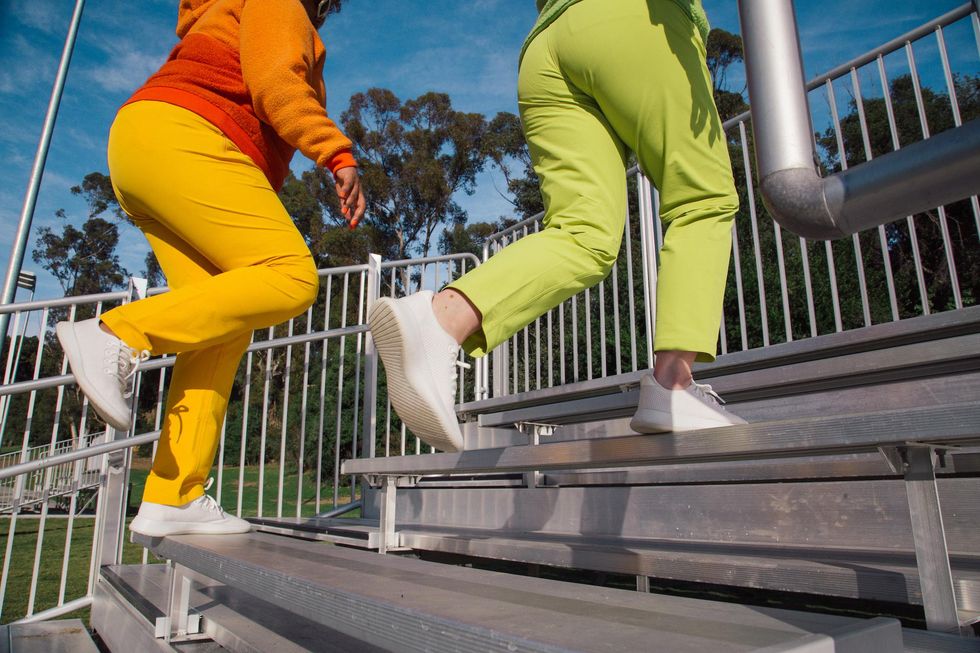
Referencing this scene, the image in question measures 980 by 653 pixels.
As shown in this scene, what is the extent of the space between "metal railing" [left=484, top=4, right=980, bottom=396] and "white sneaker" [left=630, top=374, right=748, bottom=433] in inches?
57.7

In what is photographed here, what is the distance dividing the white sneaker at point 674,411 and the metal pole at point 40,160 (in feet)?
3.92

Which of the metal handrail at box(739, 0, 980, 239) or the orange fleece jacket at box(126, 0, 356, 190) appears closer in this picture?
the metal handrail at box(739, 0, 980, 239)

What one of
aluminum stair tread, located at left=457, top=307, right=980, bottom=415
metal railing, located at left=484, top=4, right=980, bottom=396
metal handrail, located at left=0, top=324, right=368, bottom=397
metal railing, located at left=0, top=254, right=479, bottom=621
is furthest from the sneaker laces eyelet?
metal railing, located at left=484, top=4, right=980, bottom=396

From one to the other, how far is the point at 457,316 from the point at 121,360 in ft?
2.72

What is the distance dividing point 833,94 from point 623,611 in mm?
3073

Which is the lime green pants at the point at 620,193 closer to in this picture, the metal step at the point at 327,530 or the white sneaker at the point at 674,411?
the white sneaker at the point at 674,411

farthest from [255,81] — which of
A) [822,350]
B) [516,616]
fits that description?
[822,350]

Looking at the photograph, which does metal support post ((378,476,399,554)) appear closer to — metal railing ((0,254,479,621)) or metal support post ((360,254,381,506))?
metal railing ((0,254,479,621))

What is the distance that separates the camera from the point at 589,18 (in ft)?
4.54

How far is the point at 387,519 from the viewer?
7.59 feet

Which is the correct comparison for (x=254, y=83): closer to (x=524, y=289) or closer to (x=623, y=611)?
(x=524, y=289)

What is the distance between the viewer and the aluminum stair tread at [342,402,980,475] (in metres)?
0.79

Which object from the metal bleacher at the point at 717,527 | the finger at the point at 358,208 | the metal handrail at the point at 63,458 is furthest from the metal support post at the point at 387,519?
the metal handrail at the point at 63,458

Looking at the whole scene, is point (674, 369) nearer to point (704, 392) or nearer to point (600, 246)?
point (704, 392)
